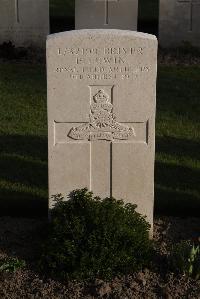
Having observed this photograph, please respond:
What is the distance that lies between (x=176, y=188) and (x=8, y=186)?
1.74 metres

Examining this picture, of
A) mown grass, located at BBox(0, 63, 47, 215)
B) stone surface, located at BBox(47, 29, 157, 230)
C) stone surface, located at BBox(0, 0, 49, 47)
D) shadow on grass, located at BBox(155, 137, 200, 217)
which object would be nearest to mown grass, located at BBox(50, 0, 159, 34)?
stone surface, located at BBox(0, 0, 49, 47)

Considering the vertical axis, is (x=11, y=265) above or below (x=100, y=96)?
below

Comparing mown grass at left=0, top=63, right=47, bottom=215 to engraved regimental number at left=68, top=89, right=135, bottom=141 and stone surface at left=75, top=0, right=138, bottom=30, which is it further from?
stone surface at left=75, top=0, right=138, bottom=30

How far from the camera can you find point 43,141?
895 centimetres

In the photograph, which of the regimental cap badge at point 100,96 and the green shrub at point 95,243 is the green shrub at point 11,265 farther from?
the regimental cap badge at point 100,96

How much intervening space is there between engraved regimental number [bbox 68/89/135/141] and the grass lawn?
1.23m

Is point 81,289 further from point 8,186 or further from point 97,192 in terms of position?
point 8,186

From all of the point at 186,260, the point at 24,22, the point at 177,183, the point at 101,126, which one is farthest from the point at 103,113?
the point at 24,22

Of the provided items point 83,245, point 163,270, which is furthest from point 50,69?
Result: point 163,270

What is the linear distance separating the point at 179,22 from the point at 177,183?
6.85m

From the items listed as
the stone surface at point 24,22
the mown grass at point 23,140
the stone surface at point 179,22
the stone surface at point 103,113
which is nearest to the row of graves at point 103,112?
the stone surface at point 103,113

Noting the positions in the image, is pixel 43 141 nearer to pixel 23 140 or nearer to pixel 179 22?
pixel 23 140

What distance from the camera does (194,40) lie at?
548 inches

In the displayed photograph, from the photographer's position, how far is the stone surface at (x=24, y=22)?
13656 mm
